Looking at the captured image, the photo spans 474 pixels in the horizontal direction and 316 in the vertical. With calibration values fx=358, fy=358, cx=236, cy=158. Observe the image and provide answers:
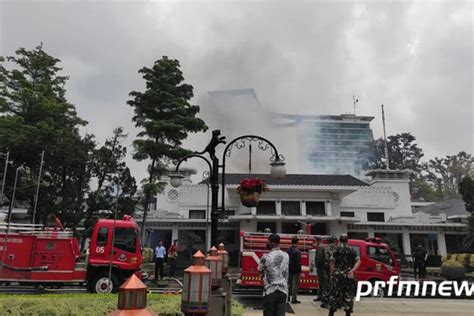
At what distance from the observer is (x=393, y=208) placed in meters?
31.9

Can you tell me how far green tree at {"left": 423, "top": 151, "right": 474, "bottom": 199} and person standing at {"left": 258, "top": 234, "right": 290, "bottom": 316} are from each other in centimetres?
6025

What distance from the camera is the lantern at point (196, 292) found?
11.3 ft

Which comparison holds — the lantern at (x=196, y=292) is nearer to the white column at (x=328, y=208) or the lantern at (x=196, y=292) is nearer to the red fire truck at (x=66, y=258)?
the red fire truck at (x=66, y=258)

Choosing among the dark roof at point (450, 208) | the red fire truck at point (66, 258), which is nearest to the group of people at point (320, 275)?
the red fire truck at point (66, 258)

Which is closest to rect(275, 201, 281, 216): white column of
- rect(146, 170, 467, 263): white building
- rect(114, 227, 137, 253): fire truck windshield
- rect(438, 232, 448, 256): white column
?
rect(146, 170, 467, 263): white building

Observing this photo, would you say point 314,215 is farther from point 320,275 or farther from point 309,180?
point 320,275

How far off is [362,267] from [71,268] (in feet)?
36.3

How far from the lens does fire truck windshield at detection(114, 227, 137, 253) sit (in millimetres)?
12985

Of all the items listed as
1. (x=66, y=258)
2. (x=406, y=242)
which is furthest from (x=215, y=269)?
(x=406, y=242)

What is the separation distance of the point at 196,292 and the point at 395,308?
889 cm

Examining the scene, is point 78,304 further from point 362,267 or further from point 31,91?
point 31,91

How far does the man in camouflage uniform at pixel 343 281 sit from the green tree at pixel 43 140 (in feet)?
60.6
